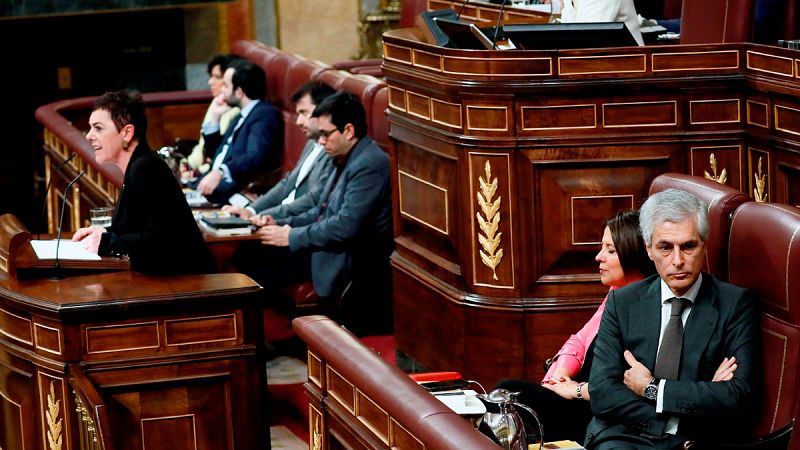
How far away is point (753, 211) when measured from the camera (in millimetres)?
3547

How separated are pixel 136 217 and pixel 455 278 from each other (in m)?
1.19

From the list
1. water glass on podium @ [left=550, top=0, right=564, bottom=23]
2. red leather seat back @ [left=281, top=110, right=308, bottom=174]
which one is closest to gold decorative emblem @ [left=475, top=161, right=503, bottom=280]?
water glass on podium @ [left=550, top=0, right=564, bottom=23]

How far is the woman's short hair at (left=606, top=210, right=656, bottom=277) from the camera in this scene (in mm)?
3846

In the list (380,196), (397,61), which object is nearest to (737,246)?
(397,61)

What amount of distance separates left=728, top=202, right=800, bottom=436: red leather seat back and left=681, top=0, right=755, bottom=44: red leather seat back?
1635mm

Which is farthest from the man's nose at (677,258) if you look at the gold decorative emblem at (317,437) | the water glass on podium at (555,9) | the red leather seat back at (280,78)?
the red leather seat back at (280,78)

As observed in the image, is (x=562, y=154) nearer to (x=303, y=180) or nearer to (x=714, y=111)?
(x=714, y=111)

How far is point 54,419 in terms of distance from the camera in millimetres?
4613

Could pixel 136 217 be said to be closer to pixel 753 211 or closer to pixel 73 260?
pixel 73 260

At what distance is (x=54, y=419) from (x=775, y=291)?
234cm

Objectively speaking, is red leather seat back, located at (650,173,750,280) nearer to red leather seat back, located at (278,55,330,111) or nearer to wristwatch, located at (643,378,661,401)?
wristwatch, located at (643,378,661,401)

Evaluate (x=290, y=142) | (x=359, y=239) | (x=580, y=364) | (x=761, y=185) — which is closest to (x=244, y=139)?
(x=290, y=142)

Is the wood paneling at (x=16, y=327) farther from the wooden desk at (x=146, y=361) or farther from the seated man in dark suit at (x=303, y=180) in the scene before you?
the seated man in dark suit at (x=303, y=180)

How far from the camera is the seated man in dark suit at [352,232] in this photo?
20.4 feet
